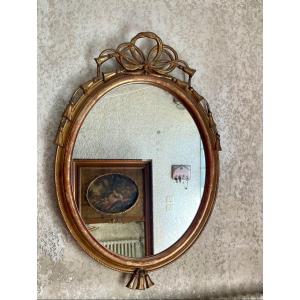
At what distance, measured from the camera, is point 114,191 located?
1362mm

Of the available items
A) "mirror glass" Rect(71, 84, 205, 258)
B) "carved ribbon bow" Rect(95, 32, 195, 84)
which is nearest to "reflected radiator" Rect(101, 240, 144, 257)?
"mirror glass" Rect(71, 84, 205, 258)

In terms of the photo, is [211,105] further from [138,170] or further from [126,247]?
[126,247]

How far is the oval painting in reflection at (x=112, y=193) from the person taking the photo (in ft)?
4.40

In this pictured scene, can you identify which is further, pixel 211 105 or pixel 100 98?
pixel 211 105

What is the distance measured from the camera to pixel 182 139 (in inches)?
57.8

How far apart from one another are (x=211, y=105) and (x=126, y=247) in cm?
58

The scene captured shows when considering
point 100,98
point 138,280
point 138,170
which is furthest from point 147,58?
point 138,280

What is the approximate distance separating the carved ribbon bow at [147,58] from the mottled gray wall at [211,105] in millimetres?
49

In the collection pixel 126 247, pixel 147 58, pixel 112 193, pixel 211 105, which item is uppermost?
pixel 147 58

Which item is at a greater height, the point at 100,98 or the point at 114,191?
the point at 100,98
